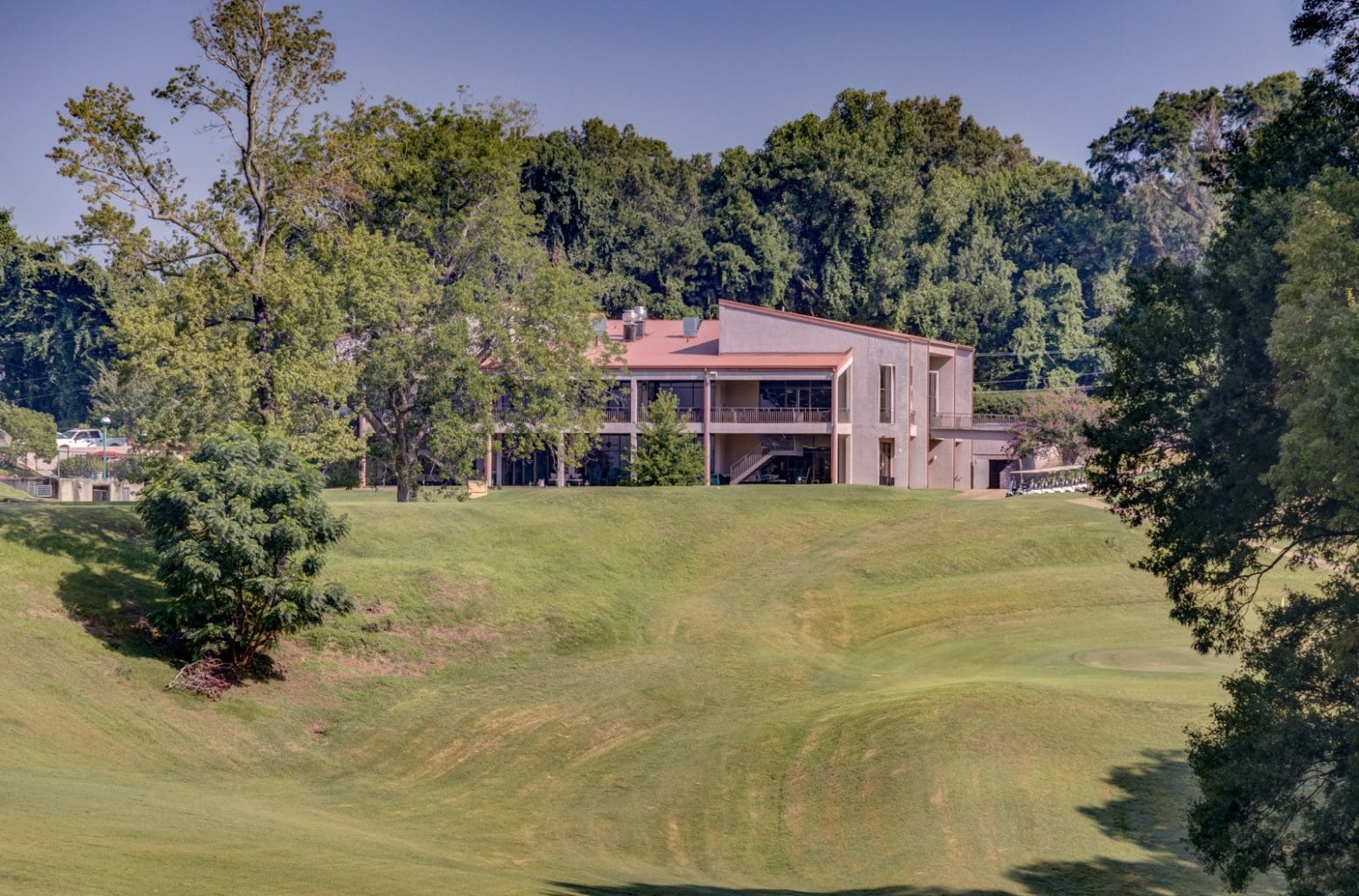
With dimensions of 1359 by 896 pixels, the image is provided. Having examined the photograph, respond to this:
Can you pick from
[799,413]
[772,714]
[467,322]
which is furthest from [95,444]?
[772,714]

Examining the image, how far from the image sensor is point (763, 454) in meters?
82.4

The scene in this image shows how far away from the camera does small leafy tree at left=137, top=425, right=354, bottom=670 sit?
34875 mm

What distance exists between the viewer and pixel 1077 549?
5681 cm

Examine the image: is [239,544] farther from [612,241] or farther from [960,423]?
[612,241]

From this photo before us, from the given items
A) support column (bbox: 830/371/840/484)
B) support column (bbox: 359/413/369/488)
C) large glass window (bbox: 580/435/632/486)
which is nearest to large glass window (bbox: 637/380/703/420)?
large glass window (bbox: 580/435/632/486)

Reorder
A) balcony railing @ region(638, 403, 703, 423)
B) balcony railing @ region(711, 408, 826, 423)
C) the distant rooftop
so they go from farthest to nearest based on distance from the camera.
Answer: balcony railing @ region(638, 403, 703, 423) → balcony railing @ region(711, 408, 826, 423) → the distant rooftop

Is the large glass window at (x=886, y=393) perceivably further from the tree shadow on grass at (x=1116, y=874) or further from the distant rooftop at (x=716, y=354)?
the tree shadow on grass at (x=1116, y=874)

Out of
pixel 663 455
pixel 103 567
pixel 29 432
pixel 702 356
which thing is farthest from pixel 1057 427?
pixel 29 432

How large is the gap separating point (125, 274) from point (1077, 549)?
34.7 metres

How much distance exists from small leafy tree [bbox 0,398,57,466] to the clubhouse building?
36396 millimetres

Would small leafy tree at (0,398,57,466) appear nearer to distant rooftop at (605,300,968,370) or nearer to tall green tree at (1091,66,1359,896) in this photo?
distant rooftop at (605,300,968,370)

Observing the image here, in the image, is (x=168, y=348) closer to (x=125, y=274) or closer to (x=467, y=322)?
(x=125, y=274)

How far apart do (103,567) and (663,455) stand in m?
34.3

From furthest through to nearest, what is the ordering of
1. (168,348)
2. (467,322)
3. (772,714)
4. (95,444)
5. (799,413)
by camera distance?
(95,444) < (799,413) < (467,322) < (168,348) < (772,714)
